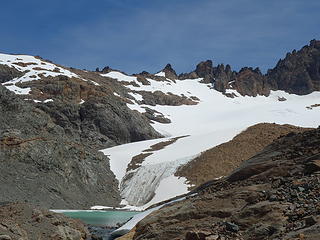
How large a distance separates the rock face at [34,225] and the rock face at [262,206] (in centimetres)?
881

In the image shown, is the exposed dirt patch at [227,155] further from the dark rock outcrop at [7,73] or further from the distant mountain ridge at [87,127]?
the dark rock outcrop at [7,73]

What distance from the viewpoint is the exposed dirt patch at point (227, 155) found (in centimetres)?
6638

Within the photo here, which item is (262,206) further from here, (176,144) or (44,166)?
(176,144)

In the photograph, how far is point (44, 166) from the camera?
2522 inches

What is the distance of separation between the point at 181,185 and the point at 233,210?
48932 millimetres

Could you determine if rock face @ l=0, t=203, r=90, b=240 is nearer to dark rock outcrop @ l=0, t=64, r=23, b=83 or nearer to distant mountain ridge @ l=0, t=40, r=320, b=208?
distant mountain ridge @ l=0, t=40, r=320, b=208

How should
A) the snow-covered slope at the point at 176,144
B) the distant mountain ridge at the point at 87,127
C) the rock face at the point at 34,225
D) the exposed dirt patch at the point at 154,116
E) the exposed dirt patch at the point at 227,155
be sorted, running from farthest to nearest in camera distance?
1. the exposed dirt patch at the point at 154,116
2. the snow-covered slope at the point at 176,144
3. the exposed dirt patch at the point at 227,155
4. the distant mountain ridge at the point at 87,127
5. the rock face at the point at 34,225

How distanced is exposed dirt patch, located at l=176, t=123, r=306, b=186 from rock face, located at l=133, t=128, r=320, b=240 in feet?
Result: 143

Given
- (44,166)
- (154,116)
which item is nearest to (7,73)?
(154,116)

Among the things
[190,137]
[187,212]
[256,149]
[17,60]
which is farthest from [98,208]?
[17,60]

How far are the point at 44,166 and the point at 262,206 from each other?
5329 cm

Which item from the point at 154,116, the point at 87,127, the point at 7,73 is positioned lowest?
the point at 87,127

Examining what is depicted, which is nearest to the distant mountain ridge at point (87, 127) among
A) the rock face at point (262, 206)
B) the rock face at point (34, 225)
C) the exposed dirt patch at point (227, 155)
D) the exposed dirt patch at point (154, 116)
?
the exposed dirt patch at point (154, 116)

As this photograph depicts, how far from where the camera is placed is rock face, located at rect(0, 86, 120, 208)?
57.4m
